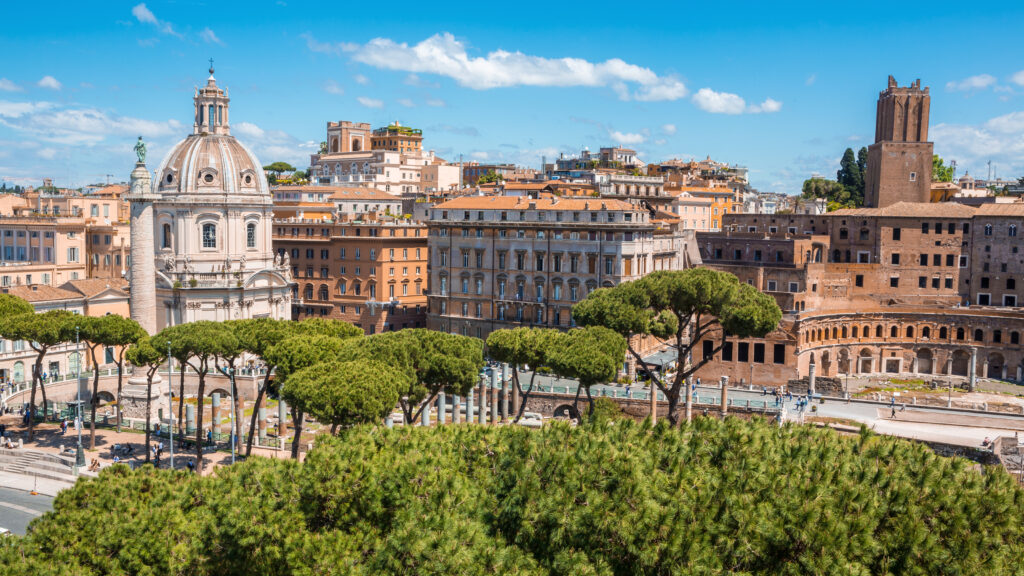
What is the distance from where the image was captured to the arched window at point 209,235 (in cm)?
6494

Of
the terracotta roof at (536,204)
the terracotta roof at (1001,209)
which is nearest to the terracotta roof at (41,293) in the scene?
the terracotta roof at (536,204)

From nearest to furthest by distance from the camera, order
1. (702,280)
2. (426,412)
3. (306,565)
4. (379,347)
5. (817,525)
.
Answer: (817,525)
(306,565)
(379,347)
(702,280)
(426,412)

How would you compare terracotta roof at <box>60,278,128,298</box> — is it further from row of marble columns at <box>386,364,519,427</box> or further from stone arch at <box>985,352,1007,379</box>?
stone arch at <box>985,352,1007,379</box>

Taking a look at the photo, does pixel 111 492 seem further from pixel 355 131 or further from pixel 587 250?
pixel 355 131

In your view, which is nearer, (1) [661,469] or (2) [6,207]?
(1) [661,469]

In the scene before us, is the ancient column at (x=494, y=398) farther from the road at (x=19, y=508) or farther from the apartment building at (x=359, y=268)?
the apartment building at (x=359, y=268)

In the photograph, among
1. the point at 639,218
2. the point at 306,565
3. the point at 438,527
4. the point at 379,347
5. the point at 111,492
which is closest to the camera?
the point at 438,527

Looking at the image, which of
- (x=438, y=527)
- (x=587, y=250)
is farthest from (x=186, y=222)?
(x=438, y=527)

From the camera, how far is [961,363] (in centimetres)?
7031

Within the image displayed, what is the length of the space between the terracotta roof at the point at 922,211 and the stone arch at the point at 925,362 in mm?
12234

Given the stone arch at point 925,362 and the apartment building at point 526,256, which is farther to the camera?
the stone arch at point 925,362

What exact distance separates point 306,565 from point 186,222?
50.2 meters

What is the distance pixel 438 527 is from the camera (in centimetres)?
1667

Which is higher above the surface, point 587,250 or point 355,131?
point 355,131
